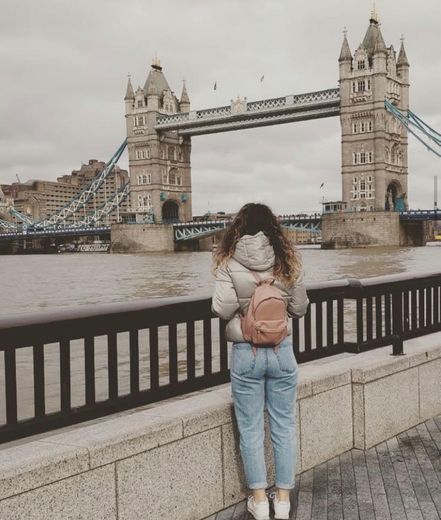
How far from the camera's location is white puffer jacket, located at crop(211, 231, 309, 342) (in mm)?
2992

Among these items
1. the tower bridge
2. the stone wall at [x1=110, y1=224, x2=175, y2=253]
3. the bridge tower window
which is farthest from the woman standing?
the bridge tower window

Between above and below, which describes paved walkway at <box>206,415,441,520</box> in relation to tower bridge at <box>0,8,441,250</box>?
below

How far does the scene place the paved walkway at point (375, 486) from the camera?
10.7 feet

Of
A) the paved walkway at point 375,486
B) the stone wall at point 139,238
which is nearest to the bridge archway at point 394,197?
the stone wall at point 139,238

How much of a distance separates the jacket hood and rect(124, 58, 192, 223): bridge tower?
87098 millimetres

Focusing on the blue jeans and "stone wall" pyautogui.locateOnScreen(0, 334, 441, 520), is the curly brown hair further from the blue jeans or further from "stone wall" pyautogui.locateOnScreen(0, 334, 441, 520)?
"stone wall" pyautogui.locateOnScreen(0, 334, 441, 520)

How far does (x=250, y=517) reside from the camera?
327 centimetres

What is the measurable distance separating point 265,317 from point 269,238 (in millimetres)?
359

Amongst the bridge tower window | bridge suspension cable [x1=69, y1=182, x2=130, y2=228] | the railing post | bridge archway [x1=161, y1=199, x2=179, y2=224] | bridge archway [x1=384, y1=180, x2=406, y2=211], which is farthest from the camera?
bridge suspension cable [x1=69, y1=182, x2=130, y2=228]

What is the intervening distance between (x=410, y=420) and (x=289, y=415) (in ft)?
5.18

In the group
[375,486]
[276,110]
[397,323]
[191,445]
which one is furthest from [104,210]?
[191,445]

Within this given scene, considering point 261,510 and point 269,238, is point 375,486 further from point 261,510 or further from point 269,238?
point 269,238

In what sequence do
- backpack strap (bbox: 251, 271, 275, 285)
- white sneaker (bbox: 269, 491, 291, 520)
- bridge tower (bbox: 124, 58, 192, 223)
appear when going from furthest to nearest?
bridge tower (bbox: 124, 58, 192, 223), white sneaker (bbox: 269, 491, 291, 520), backpack strap (bbox: 251, 271, 275, 285)

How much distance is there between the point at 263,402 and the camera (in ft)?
10.4
